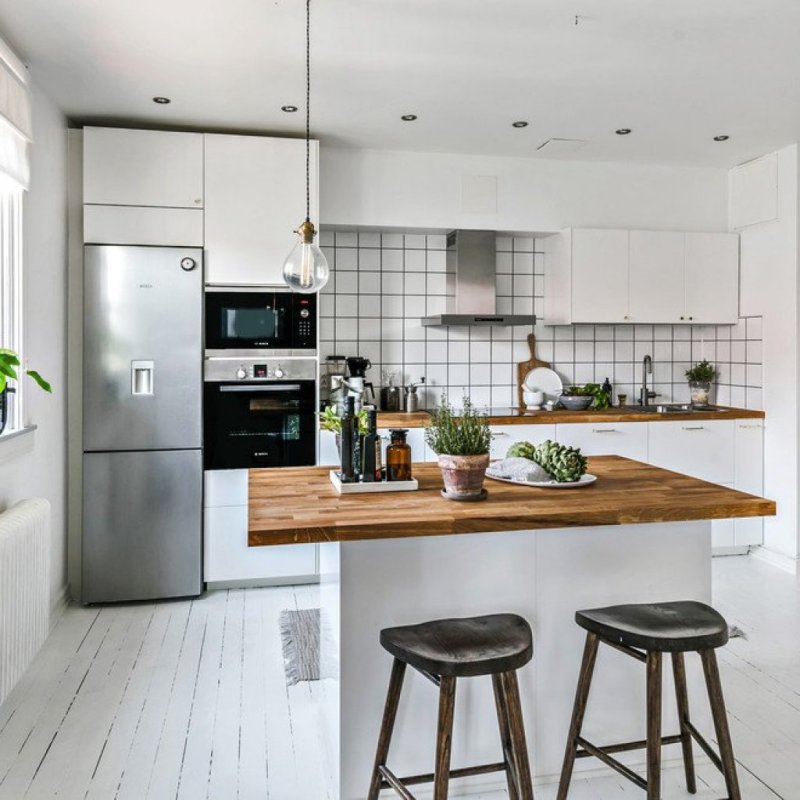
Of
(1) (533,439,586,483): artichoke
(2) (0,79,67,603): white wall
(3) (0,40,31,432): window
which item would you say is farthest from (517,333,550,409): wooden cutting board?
(3) (0,40,31,432): window

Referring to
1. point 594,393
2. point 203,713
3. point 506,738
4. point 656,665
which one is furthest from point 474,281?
point 506,738

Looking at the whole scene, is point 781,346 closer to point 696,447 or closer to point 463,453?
point 696,447

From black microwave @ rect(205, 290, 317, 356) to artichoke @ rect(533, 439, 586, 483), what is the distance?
195 centimetres

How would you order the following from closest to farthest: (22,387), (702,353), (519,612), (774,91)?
(519,612)
(22,387)
(774,91)
(702,353)

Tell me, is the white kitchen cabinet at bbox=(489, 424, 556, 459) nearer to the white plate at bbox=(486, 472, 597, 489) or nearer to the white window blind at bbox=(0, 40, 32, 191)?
the white plate at bbox=(486, 472, 597, 489)

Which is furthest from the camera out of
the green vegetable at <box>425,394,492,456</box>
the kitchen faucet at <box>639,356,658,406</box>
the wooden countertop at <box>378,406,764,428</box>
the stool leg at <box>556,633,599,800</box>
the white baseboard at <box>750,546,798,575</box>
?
the kitchen faucet at <box>639,356,658,406</box>

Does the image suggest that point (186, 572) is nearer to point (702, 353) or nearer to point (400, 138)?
point (400, 138)

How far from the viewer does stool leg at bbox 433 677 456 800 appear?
1.69 metres

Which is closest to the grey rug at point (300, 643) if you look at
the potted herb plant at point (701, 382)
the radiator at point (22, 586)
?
the radiator at point (22, 586)

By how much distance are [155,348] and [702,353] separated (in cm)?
372

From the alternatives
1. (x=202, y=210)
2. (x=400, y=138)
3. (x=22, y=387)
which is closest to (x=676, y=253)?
(x=400, y=138)

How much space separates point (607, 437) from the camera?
445 cm

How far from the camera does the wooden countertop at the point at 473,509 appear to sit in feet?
6.02

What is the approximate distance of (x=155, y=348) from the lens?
3828mm
